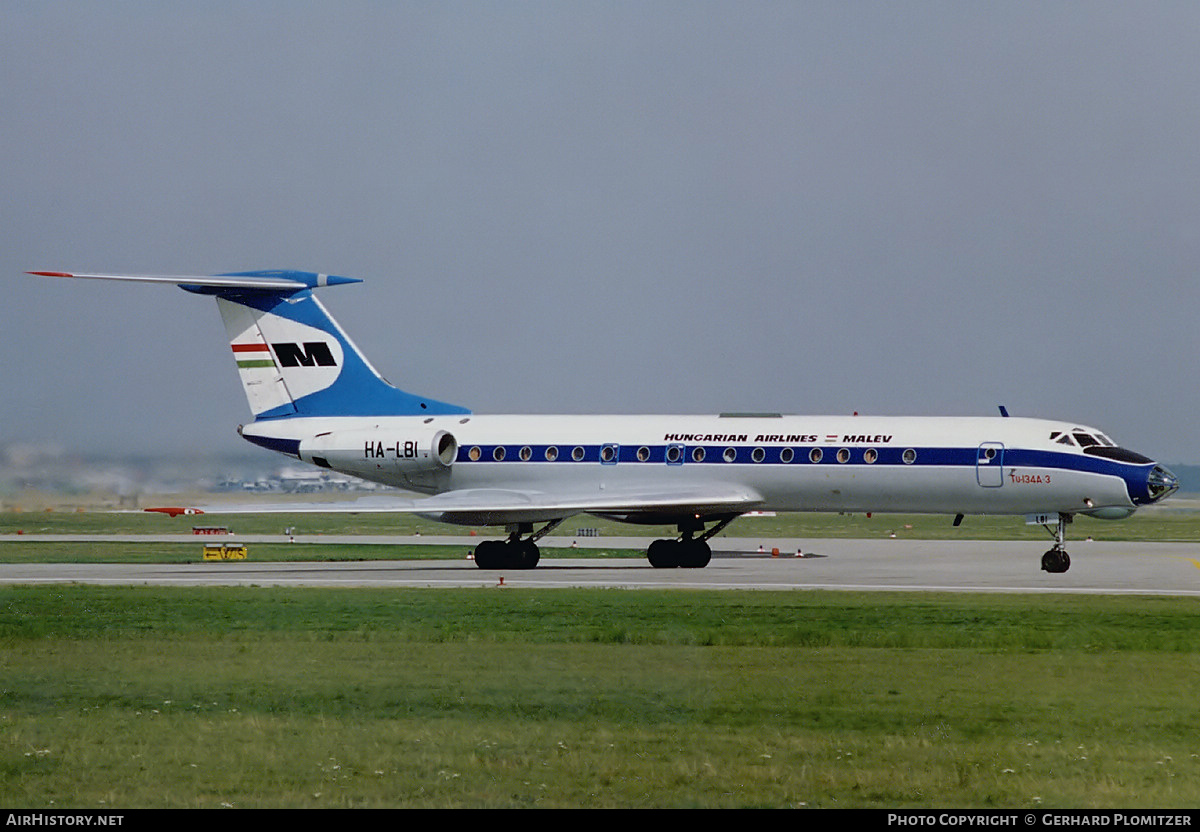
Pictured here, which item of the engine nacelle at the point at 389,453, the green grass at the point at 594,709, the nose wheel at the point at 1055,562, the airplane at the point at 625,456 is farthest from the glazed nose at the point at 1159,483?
the engine nacelle at the point at 389,453

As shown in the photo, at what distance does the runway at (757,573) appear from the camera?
31.7m

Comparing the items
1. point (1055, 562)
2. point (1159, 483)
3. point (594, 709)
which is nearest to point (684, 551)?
point (1055, 562)

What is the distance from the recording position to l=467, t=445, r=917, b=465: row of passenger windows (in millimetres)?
37344

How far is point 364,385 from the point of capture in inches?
1688

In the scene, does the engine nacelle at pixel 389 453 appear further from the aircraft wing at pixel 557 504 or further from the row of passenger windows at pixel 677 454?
the aircraft wing at pixel 557 504

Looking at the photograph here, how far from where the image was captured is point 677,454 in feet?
128

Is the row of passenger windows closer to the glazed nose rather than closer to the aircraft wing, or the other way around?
the aircraft wing

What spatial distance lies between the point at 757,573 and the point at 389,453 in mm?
10838

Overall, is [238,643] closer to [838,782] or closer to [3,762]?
[3,762]

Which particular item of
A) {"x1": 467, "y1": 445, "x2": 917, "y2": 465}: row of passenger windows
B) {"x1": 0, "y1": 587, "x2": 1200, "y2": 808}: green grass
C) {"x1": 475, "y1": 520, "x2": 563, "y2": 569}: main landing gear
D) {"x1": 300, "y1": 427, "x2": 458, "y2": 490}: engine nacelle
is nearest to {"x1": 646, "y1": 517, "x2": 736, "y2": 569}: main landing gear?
{"x1": 467, "y1": 445, "x2": 917, "y2": 465}: row of passenger windows

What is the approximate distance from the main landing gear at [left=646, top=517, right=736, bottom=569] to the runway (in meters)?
0.41

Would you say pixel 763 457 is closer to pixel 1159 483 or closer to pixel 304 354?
pixel 1159 483

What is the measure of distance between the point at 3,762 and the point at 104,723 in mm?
1839
